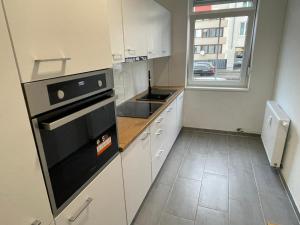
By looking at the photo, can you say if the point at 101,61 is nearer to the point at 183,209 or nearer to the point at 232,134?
the point at 183,209

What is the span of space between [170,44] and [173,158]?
1.89 m

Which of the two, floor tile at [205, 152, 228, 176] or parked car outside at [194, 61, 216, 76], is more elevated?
parked car outside at [194, 61, 216, 76]

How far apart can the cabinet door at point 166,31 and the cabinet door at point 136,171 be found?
1.59 metres

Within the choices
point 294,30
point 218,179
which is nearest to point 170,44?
point 294,30

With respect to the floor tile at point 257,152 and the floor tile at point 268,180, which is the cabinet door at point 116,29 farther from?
the floor tile at point 257,152

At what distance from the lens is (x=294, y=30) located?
225 centimetres

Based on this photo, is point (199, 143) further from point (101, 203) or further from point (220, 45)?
point (101, 203)

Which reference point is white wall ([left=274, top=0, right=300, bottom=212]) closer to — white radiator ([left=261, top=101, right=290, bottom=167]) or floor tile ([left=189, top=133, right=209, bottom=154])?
white radiator ([left=261, top=101, right=290, bottom=167])

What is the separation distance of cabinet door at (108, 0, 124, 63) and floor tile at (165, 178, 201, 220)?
151 centimetres

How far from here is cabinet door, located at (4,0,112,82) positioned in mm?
613

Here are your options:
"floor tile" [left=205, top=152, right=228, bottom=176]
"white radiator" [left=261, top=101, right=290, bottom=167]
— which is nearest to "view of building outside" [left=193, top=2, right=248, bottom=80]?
"white radiator" [left=261, top=101, right=290, bottom=167]

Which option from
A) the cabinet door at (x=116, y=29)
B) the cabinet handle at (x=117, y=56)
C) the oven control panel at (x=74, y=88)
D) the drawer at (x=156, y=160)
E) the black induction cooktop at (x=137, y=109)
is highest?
the cabinet door at (x=116, y=29)

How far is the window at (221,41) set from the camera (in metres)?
3.04

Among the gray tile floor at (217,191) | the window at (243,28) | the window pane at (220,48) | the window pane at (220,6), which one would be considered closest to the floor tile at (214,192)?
the gray tile floor at (217,191)
